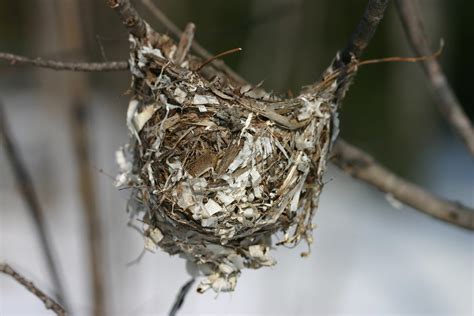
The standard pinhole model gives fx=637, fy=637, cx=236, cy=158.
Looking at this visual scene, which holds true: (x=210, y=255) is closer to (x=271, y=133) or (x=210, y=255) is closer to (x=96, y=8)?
(x=271, y=133)

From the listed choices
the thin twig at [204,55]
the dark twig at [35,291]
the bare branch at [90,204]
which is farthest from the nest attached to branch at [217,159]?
the bare branch at [90,204]

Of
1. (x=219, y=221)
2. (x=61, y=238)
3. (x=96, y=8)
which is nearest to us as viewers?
(x=219, y=221)

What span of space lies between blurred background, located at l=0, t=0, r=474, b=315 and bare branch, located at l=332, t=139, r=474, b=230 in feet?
1.29

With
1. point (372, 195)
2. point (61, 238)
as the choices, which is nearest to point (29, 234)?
point (61, 238)

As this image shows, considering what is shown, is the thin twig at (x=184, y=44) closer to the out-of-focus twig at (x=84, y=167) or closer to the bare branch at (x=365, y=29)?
the bare branch at (x=365, y=29)

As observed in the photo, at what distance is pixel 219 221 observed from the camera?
1.40 metres

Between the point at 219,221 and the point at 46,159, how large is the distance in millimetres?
6649

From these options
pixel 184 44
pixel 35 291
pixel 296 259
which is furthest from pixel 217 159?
pixel 296 259

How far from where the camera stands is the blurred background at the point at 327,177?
360 centimetres

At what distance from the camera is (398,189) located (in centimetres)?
204

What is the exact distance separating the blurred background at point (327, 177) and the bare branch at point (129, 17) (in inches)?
32.8

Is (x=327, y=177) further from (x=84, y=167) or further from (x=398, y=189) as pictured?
(x=398, y=189)

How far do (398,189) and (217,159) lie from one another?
0.85m

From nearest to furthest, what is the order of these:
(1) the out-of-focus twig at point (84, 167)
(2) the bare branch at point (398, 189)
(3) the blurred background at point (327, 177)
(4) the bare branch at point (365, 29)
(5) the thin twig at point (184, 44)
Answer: (4) the bare branch at point (365, 29)
(5) the thin twig at point (184, 44)
(2) the bare branch at point (398, 189)
(1) the out-of-focus twig at point (84, 167)
(3) the blurred background at point (327, 177)
